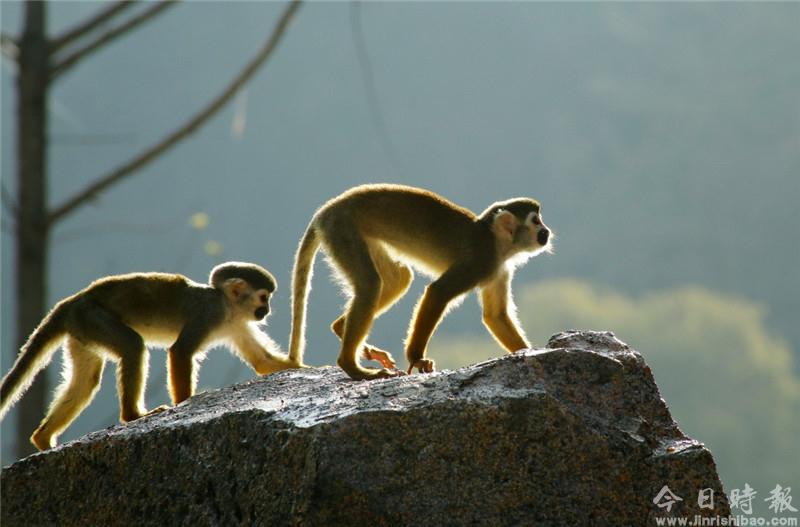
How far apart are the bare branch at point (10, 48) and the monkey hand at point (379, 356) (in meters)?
3.07

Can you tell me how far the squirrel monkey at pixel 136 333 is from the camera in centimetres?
520

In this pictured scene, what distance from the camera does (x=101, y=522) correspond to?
3.63 meters

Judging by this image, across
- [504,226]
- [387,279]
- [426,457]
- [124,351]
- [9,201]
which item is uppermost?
[9,201]

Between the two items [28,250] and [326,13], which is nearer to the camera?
[28,250]

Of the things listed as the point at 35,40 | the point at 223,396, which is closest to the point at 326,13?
the point at 35,40

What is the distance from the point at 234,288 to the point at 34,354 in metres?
1.13

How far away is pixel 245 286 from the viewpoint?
225 inches

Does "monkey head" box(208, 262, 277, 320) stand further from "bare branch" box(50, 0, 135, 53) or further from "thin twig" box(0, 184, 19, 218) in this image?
"bare branch" box(50, 0, 135, 53)

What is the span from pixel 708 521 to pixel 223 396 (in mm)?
1985

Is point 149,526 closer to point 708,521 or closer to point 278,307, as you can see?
point 708,521

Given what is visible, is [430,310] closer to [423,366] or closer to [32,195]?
[423,366]

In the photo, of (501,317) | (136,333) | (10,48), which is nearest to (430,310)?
(501,317)

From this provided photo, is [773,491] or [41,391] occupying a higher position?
[41,391]

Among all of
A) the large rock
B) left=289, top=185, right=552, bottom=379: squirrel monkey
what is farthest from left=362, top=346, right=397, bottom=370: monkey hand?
the large rock
